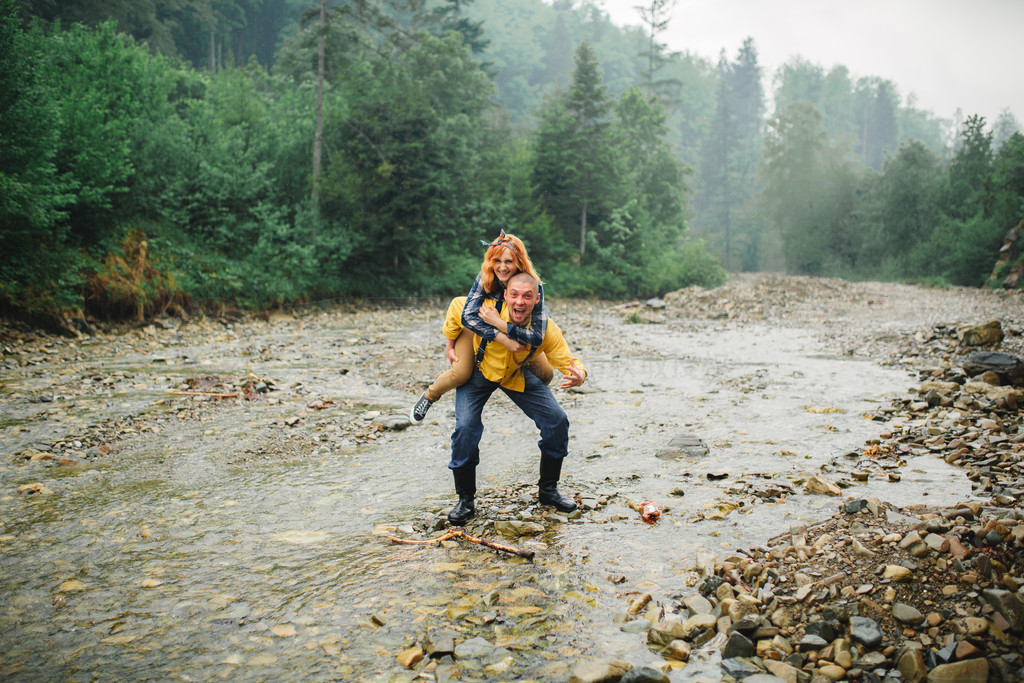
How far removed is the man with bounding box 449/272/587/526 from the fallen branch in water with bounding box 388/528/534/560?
181 mm

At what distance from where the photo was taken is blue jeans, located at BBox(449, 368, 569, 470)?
459 cm

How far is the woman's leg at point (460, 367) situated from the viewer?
460cm

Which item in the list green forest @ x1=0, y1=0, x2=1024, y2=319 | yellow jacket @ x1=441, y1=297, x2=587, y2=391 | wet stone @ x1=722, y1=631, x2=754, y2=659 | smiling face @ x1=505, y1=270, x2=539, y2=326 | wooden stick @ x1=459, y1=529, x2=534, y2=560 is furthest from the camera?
green forest @ x1=0, y1=0, x2=1024, y2=319

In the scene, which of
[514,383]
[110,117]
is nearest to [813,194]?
[110,117]

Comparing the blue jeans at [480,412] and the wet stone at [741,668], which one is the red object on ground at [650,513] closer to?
the blue jeans at [480,412]

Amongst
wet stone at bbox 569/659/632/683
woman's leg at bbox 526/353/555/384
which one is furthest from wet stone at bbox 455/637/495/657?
woman's leg at bbox 526/353/555/384

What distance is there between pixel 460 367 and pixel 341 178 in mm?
20556

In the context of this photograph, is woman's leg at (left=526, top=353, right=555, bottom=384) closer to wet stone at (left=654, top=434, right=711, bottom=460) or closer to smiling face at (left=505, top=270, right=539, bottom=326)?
smiling face at (left=505, top=270, right=539, bottom=326)

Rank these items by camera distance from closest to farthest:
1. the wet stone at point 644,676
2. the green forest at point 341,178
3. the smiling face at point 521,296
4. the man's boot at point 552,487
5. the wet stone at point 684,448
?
the wet stone at point 644,676
the smiling face at point 521,296
the man's boot at point 552,487
the wet stone at point 684,448
the green forest at point 341,178

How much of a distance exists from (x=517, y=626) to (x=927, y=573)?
7.25 feet

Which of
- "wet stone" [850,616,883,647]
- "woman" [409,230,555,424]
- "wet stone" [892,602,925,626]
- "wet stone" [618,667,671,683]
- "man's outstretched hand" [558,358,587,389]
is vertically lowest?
"wet stone" [618,667,671,683]

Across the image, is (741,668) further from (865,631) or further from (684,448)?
(684,448)

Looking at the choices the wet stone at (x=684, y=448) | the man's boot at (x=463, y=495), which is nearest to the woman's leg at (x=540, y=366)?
the man's boot at (x=463, y=495)

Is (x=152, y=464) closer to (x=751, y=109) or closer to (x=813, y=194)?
(x=813, y=194)
